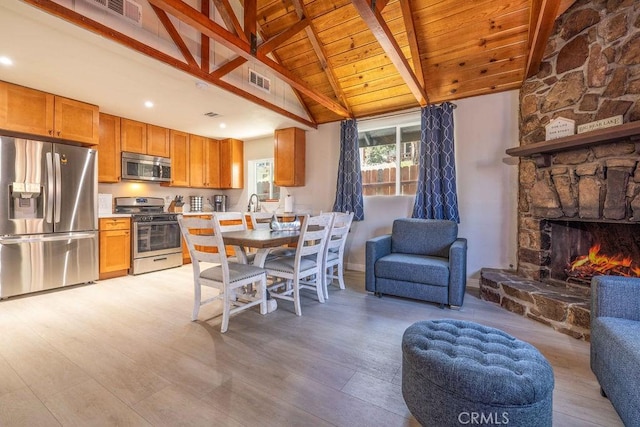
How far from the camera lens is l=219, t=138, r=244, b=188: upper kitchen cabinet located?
5.87 meters

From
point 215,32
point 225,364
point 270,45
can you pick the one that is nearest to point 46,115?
point 215,32

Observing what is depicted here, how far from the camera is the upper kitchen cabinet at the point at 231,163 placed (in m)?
5.87

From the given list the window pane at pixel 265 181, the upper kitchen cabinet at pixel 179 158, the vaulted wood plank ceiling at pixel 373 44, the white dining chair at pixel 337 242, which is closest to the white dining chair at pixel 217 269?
the white dining chair at pixel 337 242

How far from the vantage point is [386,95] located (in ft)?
13.6

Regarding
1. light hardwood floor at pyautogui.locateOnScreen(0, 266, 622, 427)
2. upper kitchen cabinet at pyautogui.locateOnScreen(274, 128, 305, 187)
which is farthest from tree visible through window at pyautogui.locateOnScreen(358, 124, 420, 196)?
light hardwood floor at pyautogui.locateOnScreen(0, 266, 622, 427)

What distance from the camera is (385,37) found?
8.32ft

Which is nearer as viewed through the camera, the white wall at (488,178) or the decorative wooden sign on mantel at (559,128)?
the decorative wooden sign on mantel at (559,128)

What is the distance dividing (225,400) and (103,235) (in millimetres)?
3541

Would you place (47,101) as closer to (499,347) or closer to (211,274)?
(211,274)

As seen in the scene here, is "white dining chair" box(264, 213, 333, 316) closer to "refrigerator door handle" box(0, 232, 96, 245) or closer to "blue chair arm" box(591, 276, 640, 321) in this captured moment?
"blue chair arm" box(591, 276, 640, 321)

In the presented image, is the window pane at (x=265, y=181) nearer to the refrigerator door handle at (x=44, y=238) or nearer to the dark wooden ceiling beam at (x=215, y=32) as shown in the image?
the dark wooden ceiling beam at (x=215, y=32)

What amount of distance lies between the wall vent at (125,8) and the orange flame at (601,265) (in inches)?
192

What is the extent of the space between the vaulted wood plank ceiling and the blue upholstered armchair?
68.7 inches

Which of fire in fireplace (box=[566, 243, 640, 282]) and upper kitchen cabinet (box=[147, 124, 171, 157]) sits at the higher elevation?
upper kitchen cabinet (box=[147, 124, 171, 157])
